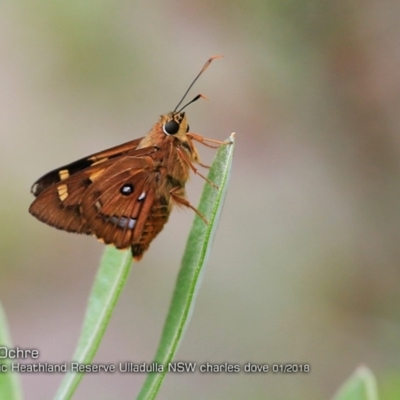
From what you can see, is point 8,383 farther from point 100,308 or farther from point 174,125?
point 174,125

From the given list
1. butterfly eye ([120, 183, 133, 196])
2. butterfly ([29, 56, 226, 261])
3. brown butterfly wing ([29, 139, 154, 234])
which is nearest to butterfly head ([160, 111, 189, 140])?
butterfly ([29, 56, 226, 261])

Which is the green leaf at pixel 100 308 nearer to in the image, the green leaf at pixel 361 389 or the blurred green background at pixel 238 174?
the green leaf at pixel 361 389

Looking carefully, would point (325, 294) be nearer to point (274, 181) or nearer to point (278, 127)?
point (274, 181)

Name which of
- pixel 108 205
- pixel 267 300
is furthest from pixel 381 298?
pixel 108 205

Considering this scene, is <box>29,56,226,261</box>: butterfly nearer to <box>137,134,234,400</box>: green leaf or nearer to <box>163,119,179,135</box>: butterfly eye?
A: <box>163,119,179,135</box>: butterfly eye

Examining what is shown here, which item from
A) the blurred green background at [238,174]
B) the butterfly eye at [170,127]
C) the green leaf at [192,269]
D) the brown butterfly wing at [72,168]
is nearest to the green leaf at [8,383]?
the green leaf at [192,269]

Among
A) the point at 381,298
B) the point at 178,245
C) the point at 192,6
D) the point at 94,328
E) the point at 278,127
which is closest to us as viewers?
the point at 94,328

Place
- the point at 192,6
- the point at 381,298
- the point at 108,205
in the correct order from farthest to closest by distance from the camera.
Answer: the point at 192,6 → the point at 381,298 → the point at 108,205

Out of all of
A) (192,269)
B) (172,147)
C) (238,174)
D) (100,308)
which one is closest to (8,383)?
(100,308)
